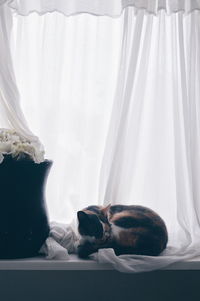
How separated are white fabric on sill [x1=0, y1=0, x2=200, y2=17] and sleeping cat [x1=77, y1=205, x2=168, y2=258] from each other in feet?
2.33

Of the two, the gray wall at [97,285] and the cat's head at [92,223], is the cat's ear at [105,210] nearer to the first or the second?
the cat's head at [92,223]

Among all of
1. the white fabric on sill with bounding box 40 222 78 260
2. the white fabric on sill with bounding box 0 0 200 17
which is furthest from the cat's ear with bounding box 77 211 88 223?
the white fabric on sill with bounding box 0 0 200 17

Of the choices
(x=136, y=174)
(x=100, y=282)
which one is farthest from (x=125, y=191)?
(x=100, y=282)

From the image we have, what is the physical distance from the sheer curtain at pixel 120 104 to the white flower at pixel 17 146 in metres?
0.15

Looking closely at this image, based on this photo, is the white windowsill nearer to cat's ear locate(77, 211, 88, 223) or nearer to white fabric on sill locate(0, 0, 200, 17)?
cat's ear locate(77, 211, 88, 223)

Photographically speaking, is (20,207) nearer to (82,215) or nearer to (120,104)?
(82,215)

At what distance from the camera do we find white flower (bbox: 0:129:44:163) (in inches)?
55.0

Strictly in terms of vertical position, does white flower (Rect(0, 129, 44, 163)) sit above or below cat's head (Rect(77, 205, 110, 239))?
above

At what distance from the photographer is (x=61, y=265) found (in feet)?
4.66

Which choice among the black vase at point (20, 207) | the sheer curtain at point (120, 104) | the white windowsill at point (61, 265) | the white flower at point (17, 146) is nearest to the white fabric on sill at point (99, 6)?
the sheer curtain at point (120, 104)

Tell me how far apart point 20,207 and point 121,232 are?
335mm

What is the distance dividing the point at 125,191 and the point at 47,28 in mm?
648

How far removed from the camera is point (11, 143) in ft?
4.62

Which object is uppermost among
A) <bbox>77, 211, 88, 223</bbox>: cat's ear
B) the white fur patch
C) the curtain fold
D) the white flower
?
the curtain fold
